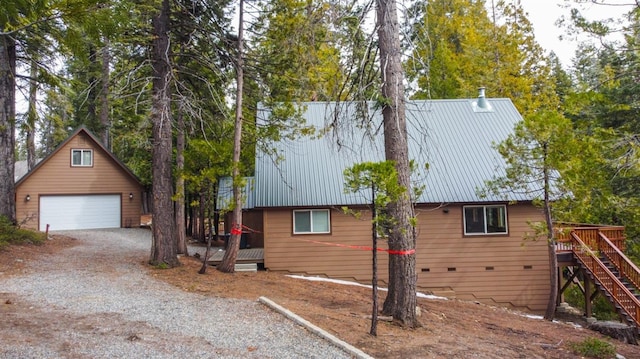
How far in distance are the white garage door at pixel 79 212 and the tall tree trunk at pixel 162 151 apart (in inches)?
493

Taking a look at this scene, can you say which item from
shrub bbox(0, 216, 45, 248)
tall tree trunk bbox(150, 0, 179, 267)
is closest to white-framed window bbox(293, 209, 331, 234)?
tall tree trunk bbox(150, 0, 179, 267)

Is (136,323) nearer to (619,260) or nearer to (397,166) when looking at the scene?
(397,166)

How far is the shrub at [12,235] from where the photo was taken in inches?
454

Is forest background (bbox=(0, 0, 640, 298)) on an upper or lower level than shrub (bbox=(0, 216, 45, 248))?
upper

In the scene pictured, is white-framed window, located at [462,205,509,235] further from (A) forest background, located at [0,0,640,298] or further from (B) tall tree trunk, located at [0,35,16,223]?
(B) tall tree trunk, located at [0,35,16,223]

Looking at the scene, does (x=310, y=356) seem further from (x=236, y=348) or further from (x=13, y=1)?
(x=13, y=1)

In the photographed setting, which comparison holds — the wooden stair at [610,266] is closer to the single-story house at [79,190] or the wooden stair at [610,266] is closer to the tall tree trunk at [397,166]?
the tall tree trunk at [397,166]

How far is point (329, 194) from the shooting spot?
38.7ft

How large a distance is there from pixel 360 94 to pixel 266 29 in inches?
198

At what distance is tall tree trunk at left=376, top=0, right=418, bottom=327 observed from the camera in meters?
6.82

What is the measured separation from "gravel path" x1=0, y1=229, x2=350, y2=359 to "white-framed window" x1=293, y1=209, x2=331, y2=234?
4.33m

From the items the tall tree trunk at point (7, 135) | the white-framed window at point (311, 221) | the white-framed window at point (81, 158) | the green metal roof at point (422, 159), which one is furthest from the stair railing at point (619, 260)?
the white-framed window at point (81, 158)

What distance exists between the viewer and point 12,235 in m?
12.0

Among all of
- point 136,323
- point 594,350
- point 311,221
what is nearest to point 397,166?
point 594,350
